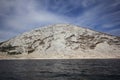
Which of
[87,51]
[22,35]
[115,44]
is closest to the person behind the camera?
[87,51]

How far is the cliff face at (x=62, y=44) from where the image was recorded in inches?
5487

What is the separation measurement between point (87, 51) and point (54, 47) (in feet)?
104

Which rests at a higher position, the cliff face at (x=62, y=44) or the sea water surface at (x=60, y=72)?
the cliff face at (x=62, y=44)

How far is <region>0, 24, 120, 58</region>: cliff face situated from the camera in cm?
13938

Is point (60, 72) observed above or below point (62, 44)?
below

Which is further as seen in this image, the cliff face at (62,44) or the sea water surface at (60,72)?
the cliff face at (62,44)

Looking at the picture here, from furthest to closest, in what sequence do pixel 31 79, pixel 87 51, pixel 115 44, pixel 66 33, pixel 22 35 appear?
pixel 22 35, pixel 66 33, pixel 115 44, pixel 87 51, pixel 31 79

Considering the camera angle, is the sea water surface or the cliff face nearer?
the sea water surface

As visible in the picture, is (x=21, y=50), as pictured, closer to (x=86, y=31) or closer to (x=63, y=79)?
(x=86, y=31)

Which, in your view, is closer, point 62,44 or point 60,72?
point 60,72

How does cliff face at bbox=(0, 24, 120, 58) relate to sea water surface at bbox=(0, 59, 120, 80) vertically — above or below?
above

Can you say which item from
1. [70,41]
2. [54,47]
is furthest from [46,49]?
[70,41]

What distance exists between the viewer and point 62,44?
149375mm

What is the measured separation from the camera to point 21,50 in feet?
527
